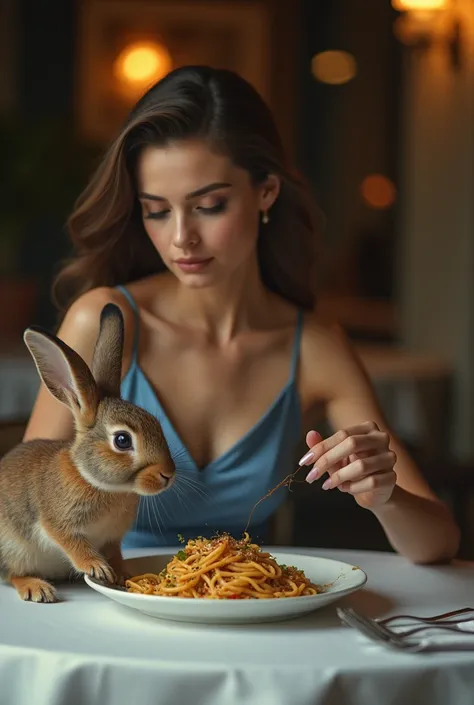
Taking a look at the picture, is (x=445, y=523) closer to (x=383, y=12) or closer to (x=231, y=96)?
(x=231, y=96)

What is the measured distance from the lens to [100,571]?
5.31 ft

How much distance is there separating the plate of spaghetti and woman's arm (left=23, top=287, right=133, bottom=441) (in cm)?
56

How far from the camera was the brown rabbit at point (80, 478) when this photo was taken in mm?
1578

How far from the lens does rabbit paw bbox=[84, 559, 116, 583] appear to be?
162 centimetres

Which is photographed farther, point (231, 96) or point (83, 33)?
point (83, 33)

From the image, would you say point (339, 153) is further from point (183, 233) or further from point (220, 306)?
point (183, 233)

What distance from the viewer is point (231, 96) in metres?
2.39

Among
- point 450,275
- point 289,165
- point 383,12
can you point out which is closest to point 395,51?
point 383,12

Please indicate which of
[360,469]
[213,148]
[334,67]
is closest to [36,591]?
[360,469]

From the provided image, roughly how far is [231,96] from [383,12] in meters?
9.18

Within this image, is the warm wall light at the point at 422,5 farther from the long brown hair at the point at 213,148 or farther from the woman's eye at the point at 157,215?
the woman's eye at the point at 157,215

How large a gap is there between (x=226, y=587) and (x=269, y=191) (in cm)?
118

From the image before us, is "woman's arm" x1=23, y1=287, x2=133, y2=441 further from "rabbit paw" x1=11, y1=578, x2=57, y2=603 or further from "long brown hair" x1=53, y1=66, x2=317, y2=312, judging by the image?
"rabbit paw" x1=11, y1=578, x2=57, y2=603

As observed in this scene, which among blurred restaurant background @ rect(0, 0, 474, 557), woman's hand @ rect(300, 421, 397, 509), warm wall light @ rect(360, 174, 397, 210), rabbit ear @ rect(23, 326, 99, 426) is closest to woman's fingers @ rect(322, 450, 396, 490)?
woman's hand @ rect(300, 421, 397, 509)
